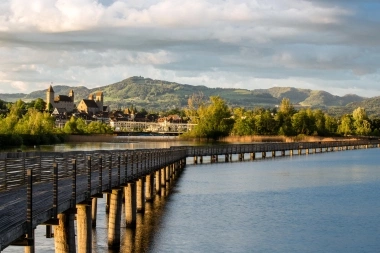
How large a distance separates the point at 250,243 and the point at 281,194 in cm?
2186

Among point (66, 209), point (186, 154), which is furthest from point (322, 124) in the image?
point (66, 209)

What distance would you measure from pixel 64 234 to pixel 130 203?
46.3 feet

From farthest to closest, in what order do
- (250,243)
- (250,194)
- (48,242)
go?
1. (250,194)
2. (250,243)
3. (48,242)

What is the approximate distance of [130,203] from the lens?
33219 millimetres

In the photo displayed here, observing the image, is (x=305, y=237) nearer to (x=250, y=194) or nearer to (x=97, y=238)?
(x=97, y=238)

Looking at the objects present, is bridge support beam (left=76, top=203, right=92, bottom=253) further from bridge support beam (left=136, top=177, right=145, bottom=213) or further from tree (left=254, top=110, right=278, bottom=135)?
tree (left=254, top=110, right=278, bottom=135)

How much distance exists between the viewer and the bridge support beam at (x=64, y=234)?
62.8 feet

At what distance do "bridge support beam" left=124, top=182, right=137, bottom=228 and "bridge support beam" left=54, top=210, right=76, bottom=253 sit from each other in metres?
13.5

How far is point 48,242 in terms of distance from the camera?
98.3 ft

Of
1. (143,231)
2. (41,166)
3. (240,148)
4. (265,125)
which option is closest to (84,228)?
(41,166)

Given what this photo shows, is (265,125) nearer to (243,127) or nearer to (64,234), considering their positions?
(243,127)

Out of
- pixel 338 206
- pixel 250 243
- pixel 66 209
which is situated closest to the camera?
pixel 66 209

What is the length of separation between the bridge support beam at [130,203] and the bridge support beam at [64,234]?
13485mm

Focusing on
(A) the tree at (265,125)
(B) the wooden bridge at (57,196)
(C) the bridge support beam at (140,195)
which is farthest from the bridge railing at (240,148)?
(B) the wooden bridge at (57,196)
